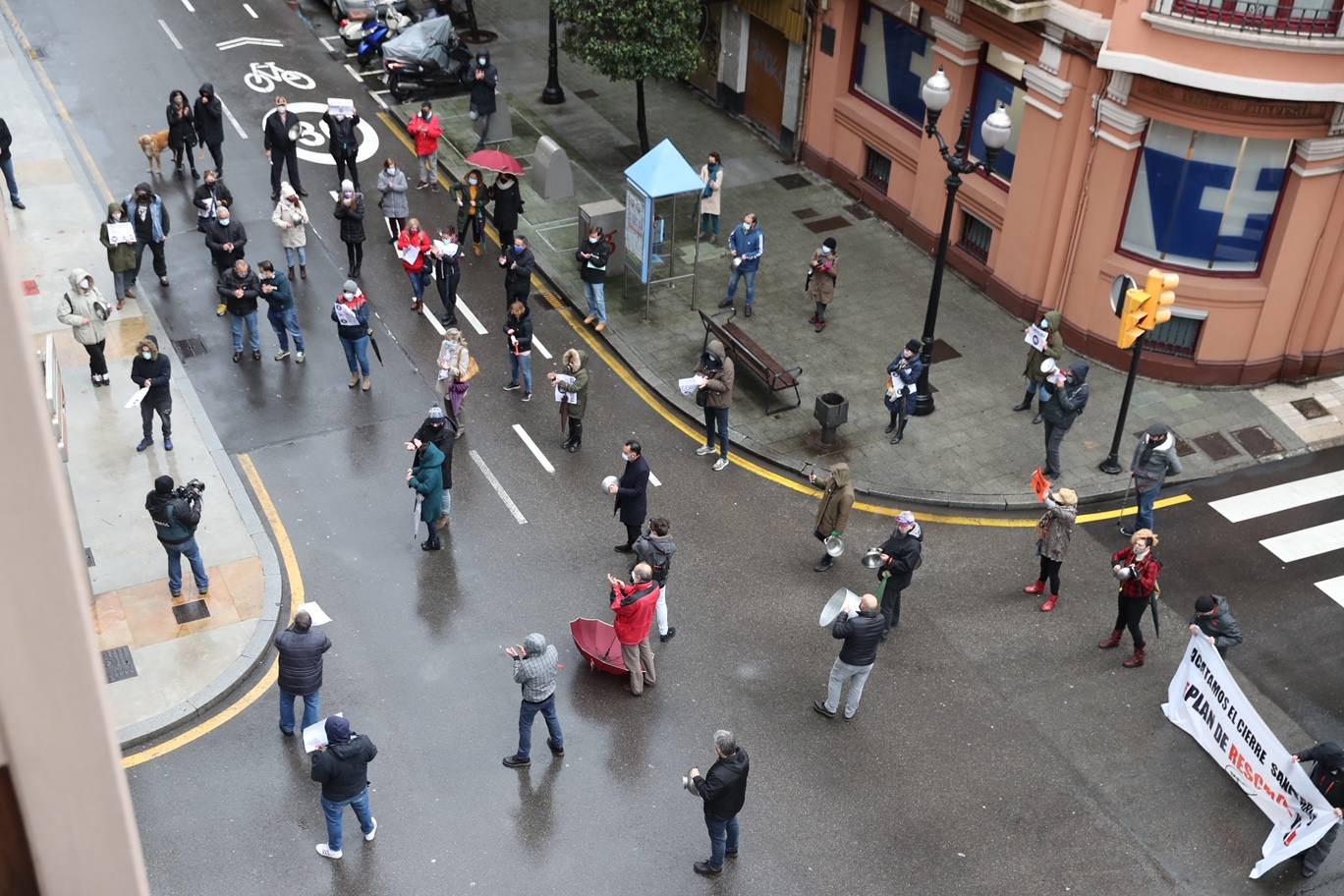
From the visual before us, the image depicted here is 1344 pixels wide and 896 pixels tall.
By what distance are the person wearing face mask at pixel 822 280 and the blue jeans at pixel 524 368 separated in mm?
4623

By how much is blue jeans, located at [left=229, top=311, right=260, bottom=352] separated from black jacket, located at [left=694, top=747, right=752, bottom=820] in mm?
11076

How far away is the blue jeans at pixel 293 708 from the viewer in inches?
540

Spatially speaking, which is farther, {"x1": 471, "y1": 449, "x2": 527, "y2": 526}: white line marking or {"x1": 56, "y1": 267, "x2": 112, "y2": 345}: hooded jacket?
{"x1": 56, "y1": 267, "x2": 112, "y2": 345}: hooded jacket

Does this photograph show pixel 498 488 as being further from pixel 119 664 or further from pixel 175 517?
pixel 119 664

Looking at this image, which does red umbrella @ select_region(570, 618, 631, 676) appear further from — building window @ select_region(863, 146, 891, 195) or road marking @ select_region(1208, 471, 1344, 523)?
building window @ select_region(863, 146, 891, 195)

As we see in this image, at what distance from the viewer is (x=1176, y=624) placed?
16312 millimetres

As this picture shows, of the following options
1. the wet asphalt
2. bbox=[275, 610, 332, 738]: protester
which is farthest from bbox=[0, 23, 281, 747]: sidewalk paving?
bbox=[275, 610, 332, 738]: protester

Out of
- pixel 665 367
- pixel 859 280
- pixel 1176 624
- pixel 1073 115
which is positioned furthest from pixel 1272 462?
pixel 665 367

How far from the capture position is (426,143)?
2436cm

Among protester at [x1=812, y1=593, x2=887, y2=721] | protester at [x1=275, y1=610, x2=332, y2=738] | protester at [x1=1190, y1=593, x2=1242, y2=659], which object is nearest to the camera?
protester at [x1=275, y1=610, x2=332, y2=738]

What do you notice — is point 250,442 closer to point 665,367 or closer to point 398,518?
point 398,518

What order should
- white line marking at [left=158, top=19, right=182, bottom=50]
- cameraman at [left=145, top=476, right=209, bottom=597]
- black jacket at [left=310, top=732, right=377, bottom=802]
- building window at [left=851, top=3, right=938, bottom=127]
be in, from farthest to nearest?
1. white line marking at [left=158, top=19, right=182, bottom=50]
2. building window at [left=851, top=3, right=938, bottom=127]
3. cameraman at [left=145, top=476, right=209, bottom=597]
4. black jacket at [left=310, top=732, right=377, bottom=802]

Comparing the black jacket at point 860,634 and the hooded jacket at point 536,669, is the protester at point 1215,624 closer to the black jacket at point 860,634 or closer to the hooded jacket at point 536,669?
the black jacket at point 860,634

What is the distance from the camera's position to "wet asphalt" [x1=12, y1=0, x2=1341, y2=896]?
13.2 meters
